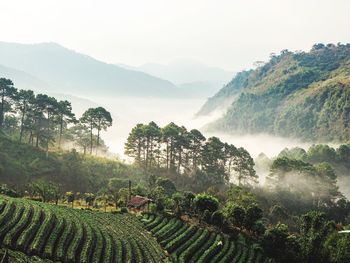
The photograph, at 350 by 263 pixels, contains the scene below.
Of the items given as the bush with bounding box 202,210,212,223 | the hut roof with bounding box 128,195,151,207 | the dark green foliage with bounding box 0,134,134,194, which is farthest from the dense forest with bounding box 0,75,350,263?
the hut roof with bounding box 128,195,151,207

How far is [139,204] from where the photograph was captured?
68.6m

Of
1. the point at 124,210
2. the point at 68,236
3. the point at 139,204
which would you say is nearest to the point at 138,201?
the point at 139,204

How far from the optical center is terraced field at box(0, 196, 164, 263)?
4366cm

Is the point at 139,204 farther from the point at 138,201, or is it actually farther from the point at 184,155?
the point at 184,155

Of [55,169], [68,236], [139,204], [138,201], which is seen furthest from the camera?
[55,169]

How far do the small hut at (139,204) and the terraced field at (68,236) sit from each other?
11530mm

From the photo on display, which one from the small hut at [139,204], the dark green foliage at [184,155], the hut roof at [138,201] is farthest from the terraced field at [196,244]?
the dark green foliage at [184,155]

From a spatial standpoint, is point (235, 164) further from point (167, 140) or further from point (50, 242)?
point (50, 242)

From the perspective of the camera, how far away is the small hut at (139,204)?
6850cm

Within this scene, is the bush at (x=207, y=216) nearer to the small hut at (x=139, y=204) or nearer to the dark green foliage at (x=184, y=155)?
the small hut at (x=139, y=204)

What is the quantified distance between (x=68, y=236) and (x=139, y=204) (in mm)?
21951

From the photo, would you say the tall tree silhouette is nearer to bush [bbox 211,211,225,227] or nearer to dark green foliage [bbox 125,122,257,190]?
dark green foliage [bbox 125,122,257,190]

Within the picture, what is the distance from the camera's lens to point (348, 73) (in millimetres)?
193875

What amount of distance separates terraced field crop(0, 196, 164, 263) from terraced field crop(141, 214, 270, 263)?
1.97 metres
